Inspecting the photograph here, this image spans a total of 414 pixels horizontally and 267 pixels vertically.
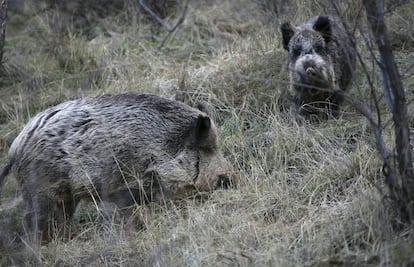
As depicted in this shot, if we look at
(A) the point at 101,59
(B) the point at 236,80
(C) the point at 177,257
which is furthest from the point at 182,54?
(C) the point at 177,257

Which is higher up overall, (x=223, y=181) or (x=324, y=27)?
(x=324, y=27)

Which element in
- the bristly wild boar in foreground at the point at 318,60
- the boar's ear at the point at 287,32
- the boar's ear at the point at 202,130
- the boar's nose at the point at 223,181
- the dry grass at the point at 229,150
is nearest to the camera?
the dry grass at the point at 229,150

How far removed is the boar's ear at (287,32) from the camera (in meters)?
8.50

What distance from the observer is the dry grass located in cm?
532

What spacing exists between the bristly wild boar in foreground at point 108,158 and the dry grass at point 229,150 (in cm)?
21

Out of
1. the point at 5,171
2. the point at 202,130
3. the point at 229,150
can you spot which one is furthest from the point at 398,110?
the point at 5,171

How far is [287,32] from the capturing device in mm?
8555

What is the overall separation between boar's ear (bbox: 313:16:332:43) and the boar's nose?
2328 mm

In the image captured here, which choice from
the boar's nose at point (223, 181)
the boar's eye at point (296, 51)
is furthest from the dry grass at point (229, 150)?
the boar's eye at point (296, 51)

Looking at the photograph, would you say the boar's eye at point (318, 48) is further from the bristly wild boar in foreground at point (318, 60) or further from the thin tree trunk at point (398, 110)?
the thin tree trunk at point (398, 110)

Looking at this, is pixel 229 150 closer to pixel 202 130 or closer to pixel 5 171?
pixel 202 130

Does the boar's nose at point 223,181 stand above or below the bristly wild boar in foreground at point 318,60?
below

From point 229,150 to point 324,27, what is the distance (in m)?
1.86

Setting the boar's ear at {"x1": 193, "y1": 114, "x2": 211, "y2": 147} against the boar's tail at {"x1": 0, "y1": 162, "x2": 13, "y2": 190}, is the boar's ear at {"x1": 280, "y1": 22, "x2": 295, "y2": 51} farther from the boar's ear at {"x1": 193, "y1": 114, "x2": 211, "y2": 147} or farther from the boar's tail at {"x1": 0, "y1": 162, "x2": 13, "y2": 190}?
the boar's tail at {"x1": 0, "y1": 162, "x2": 13, "y2": 190}
